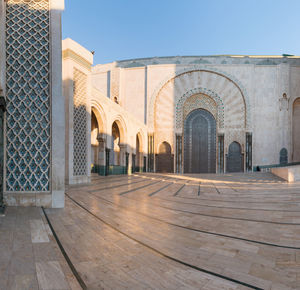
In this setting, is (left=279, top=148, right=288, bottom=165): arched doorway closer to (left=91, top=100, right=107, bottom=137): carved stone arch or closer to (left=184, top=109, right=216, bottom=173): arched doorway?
(left=184, top=109, right=216, bottom=173): arched doorway

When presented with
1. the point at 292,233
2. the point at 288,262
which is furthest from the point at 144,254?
the point at 292,233

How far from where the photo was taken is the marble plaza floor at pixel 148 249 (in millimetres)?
1076

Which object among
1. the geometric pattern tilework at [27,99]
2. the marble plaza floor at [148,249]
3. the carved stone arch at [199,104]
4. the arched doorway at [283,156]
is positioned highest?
the carved stone arch at [199,104]

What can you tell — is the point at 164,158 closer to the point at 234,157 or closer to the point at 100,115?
the point at 234,157

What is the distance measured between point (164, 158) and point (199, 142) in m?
2.65

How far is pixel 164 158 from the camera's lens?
533 inches

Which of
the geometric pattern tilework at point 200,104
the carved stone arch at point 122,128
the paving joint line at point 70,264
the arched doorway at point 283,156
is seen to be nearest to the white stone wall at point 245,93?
the arched doorway at point 283,156

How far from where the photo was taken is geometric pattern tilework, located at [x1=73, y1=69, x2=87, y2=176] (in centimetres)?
580

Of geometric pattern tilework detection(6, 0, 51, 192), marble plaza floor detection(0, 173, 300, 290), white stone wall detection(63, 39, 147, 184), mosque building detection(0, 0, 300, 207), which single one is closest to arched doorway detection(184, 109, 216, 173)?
mosque building detection(0, 0, 300, 207)

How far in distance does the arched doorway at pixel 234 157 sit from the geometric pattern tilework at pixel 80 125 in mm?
10061

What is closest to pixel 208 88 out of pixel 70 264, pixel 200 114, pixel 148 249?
pixel 200 114

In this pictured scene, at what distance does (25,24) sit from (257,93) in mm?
14030

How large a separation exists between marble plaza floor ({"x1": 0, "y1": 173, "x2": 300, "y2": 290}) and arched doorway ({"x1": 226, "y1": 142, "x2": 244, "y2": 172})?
11118mm

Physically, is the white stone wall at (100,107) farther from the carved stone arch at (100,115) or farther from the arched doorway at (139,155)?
the arched doorway at (139,155)
